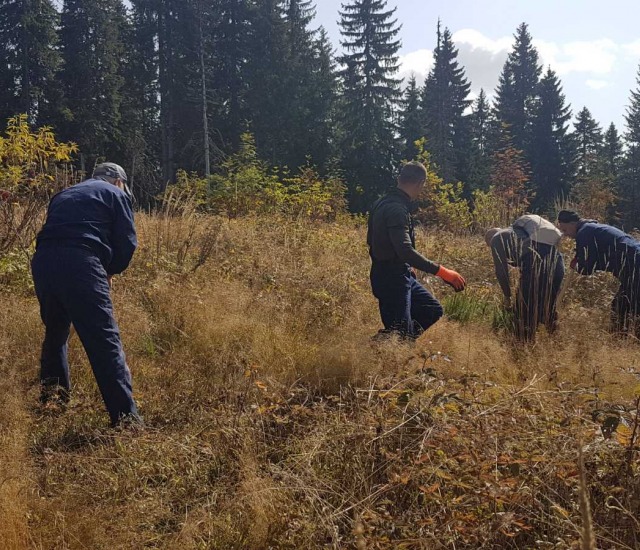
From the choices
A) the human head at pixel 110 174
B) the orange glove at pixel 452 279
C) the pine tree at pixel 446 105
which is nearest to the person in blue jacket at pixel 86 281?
the human head at pixel 110 174

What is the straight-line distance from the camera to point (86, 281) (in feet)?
10.7

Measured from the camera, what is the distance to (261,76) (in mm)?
30938

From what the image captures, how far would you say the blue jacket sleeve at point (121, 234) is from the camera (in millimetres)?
3529

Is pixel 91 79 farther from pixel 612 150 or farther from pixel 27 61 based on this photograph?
pixel 612 150

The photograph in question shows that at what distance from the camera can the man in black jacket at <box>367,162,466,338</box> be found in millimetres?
4043

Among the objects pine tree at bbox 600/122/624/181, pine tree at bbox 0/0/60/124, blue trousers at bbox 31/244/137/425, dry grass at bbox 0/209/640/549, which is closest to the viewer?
dry grass at bbox 0/209/640/549

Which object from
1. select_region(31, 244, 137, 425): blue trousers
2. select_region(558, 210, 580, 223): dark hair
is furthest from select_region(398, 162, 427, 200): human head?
select_region(31, 244, 137, 425): blue trousers

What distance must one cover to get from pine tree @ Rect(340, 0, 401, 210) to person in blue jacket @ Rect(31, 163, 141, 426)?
78.9 ft

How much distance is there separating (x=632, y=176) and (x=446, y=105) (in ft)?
48.2

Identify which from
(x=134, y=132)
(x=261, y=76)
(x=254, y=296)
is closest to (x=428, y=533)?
(x=254, y=296)

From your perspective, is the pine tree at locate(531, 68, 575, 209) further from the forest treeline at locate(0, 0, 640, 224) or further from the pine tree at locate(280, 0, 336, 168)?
the pine tree at locate(280, 0, 336, 168)

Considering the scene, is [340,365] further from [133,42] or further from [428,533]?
[133,42]

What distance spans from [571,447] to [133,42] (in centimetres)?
3339

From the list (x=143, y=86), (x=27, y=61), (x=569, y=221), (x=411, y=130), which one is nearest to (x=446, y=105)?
(x=411, y=130)
